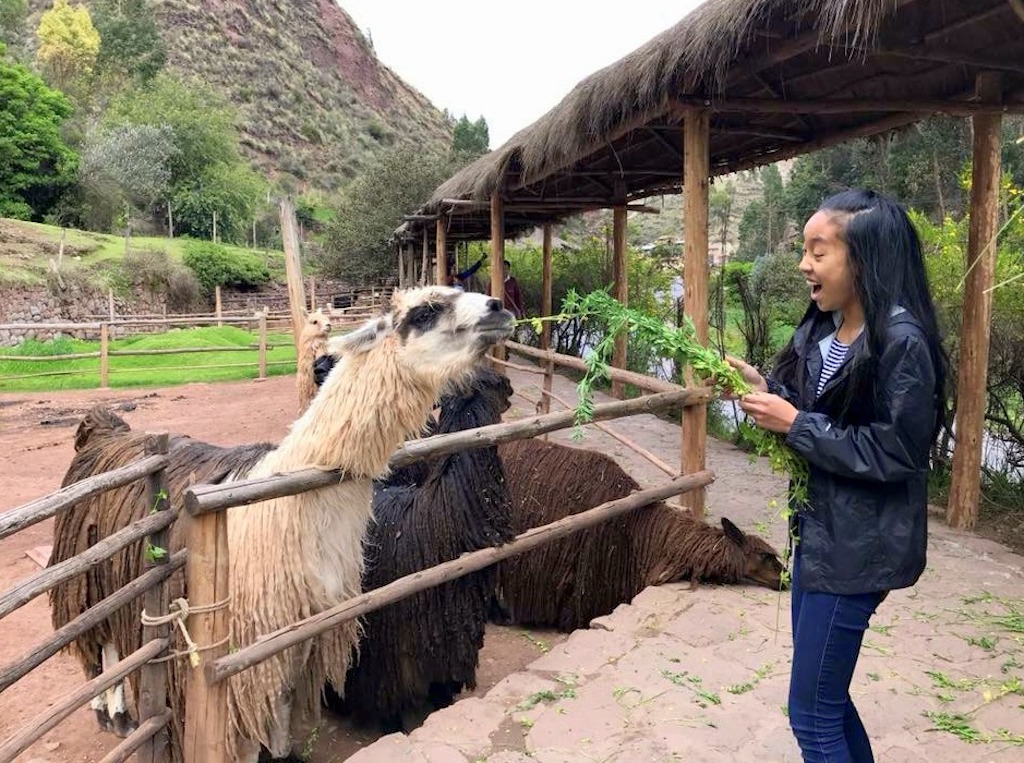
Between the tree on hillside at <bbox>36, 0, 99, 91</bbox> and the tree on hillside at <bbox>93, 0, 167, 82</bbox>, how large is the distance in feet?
7.04

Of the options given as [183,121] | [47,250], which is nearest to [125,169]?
[183,121]

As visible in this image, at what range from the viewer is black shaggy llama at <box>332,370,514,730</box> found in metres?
3.23

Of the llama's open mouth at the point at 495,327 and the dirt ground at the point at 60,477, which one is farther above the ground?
the llama's open mouth at the point at 495,327

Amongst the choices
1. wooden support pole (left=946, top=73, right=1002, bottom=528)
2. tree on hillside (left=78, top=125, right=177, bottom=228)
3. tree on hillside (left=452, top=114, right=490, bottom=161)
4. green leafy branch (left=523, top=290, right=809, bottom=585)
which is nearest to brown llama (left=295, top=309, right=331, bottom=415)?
green leafy branch (left=523, top=290, right=809, bottom=585)

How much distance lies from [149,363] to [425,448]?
49.2 ft

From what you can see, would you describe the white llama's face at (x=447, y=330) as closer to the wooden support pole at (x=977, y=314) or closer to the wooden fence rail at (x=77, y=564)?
the wooden fence rail at (x=77, y=564)

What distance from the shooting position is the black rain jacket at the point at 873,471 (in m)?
1.53

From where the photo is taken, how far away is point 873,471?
60.5 inches

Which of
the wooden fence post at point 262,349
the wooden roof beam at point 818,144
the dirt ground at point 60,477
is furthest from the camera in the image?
the wooden fence post at point 262,349

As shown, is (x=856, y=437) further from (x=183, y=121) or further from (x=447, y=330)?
(x=183, y=121)

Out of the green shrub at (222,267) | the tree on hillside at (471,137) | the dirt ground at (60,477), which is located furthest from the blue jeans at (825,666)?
the tree on hillside at (471,137)

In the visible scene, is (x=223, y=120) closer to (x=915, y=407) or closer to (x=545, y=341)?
(x=545, y=341)

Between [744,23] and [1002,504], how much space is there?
3.93 metres

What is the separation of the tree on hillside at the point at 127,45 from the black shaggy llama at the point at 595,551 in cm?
5604
